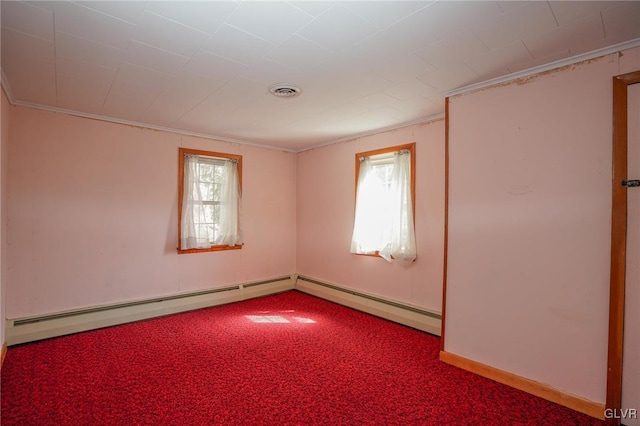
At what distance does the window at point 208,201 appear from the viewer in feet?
14.0

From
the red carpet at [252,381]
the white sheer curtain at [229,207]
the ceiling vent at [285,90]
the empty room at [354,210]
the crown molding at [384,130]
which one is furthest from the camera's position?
the white sheer curtain at [229,207]

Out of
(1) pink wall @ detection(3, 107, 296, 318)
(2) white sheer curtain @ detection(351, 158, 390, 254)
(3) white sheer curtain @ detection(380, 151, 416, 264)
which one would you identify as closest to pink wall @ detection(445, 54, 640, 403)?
(3) white sheer curtain @ detection(380, 151, 416, 264)

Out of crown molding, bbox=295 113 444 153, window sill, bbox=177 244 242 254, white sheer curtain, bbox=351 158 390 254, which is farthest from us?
window sill, bbox=177 244 242 254

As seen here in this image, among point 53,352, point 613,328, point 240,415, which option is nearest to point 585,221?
point 613,328

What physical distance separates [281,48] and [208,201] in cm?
291

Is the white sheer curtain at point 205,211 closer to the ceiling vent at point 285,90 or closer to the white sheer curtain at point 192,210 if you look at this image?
the white sheer curtain at point 192,210

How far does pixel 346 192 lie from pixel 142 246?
2.84 metres

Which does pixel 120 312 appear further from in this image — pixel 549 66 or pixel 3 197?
pixel 549 66

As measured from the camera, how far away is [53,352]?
2988 millimetres

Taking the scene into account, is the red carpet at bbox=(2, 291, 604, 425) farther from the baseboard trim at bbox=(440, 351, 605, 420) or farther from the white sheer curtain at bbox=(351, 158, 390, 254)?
the white sheer curtain at bbox=(351, 158, 390, 254)

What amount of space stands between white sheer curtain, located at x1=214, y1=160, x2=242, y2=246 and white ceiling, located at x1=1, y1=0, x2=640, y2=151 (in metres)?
1.48

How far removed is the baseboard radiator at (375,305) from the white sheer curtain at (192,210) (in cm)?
181

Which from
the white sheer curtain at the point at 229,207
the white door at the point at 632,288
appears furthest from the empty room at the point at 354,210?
the white sheer curtain at the point at 229,207

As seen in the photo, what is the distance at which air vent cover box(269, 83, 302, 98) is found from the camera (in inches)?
107
